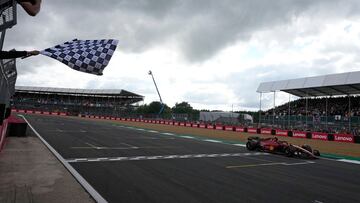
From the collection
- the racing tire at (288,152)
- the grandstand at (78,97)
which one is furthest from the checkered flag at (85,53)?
the grandstand at (78,97)

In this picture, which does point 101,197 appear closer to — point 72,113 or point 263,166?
point 263,166

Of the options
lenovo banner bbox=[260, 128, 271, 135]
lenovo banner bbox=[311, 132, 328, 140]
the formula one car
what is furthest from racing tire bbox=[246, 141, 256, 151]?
lenovo banner bbox=[260, 128, 271, 135]

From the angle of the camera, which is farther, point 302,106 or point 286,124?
point 302,106

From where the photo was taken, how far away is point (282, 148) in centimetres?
1539

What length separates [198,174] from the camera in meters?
9.48

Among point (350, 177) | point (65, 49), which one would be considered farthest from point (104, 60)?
point (350, 177)

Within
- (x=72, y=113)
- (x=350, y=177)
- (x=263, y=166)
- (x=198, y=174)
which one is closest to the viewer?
(x=198, y=174)

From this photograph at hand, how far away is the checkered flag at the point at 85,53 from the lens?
6307mm

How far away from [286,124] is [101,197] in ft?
101

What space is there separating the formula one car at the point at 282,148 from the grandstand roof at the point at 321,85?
1975 cm

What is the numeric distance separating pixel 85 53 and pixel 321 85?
3338cm

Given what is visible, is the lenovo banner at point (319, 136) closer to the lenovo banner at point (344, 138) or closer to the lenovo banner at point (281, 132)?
the lenovo banner at point (344, 138)

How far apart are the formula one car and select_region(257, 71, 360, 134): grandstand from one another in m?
14.6

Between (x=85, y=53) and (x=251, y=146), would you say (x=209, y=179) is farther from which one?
(x=251, y=146)
